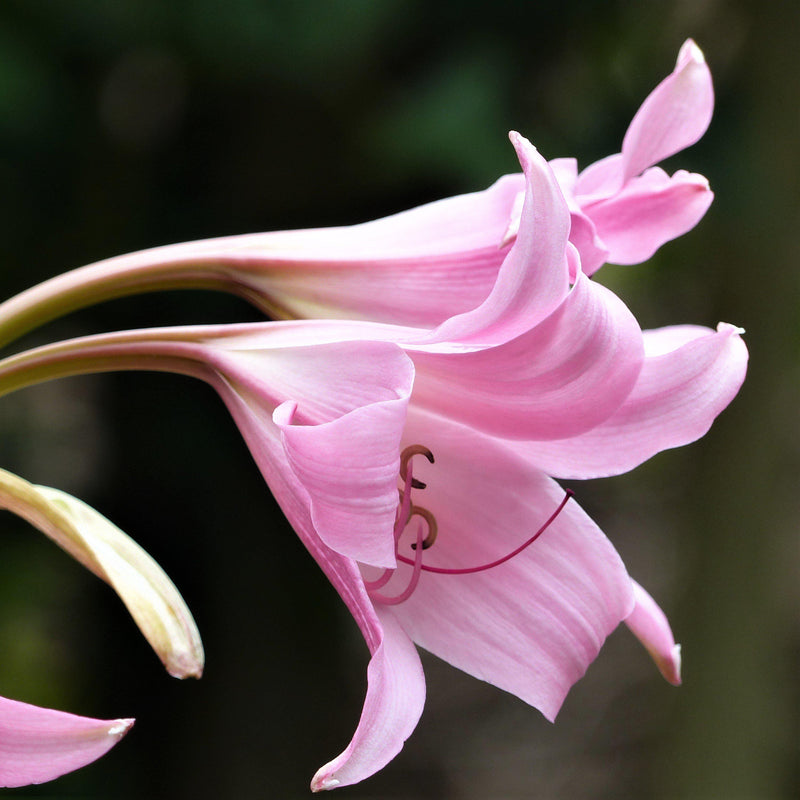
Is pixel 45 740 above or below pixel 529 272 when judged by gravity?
below

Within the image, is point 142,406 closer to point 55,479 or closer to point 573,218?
point 55,479

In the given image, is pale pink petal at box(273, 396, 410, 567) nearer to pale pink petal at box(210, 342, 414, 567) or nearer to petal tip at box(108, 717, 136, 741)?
pale pink petal at box(210, 342, 414, 567)

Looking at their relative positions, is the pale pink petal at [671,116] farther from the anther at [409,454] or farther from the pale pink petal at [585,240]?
the anther at [409,454]

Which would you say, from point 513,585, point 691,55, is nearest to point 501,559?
point 513,585

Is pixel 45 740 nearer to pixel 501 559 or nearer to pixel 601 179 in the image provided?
pixel 501 559

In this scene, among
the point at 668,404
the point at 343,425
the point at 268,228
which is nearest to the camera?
the point at 343,425

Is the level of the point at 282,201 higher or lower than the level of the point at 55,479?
higher

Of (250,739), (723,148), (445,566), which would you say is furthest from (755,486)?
(445,566)
